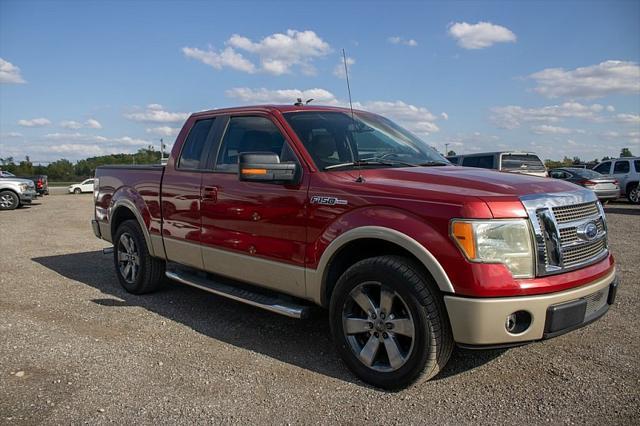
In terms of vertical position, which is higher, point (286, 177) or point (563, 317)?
point (286, 177)

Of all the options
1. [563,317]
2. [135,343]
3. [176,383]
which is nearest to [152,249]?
[135,343]

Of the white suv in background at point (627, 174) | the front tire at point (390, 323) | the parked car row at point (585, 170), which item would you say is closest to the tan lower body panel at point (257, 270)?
the front tire at point (390, 323)

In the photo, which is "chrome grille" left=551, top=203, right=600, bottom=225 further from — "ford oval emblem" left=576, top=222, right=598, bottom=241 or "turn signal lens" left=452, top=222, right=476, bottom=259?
"turn signal lens" left=452, top=222, right=476, bottom=259

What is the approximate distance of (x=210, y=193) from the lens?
4.64 metres

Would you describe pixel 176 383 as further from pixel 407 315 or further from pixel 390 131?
pixel 390 131

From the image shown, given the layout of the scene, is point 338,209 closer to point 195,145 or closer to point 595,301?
point 595,301

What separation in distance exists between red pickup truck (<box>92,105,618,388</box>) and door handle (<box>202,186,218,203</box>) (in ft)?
0.05

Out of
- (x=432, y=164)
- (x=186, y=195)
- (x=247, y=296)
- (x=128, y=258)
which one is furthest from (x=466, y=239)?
(x=128, y=258)

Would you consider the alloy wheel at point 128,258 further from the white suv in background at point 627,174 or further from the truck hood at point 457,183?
the white suv in background at point 627,174

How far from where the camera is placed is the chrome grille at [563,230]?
3.08 m

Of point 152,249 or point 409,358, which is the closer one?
point 409,358

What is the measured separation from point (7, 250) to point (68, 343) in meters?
6.01

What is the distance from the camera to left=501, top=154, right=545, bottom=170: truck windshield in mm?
13992

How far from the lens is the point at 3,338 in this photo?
4.46 meters
